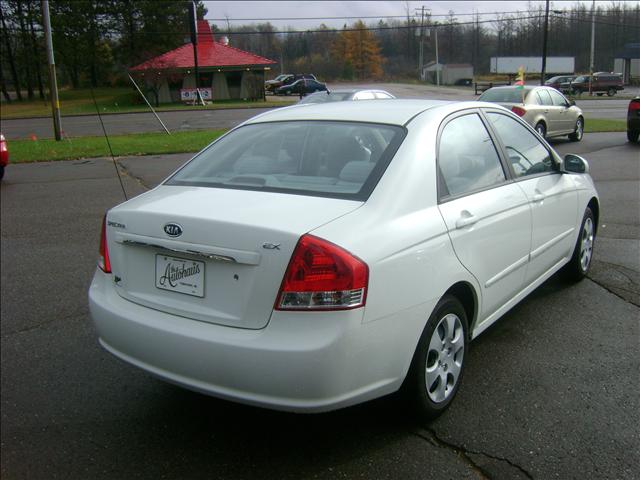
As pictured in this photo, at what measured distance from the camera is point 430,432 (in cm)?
301

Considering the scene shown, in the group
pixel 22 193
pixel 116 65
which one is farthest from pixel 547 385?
pixel 116 65

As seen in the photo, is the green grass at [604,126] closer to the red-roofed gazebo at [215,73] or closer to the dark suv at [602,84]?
the red-roofed gazebo at [215,73]

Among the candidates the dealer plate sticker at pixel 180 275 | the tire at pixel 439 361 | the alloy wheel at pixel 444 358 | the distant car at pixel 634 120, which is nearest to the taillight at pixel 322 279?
the dealer plate sticker at pixel 180 275

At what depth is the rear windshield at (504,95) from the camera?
575 inches

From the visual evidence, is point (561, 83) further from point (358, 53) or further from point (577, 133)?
point (577, 133)

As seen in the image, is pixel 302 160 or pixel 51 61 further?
pixel 51 61

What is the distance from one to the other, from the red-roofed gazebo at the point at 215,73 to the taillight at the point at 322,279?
46.1 meters

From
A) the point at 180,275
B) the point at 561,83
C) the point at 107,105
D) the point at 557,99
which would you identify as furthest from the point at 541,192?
the point at 561,83

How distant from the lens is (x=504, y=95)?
49.0 ft

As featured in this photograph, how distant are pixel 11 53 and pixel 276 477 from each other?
71.3m

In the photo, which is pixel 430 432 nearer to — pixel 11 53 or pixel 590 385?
pixel 590 385

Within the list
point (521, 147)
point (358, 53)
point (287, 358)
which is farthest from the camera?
point (358, 53)

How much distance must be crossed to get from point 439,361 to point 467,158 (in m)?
1.24

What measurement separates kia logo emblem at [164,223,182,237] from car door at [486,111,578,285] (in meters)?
2.29
